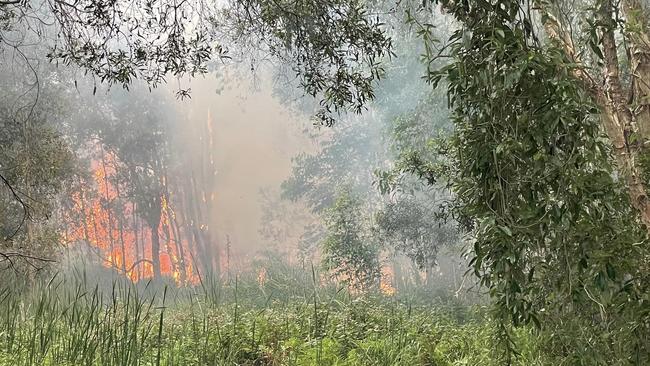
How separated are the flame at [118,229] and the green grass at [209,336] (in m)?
8.00

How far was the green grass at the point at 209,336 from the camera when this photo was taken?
7.94 ft

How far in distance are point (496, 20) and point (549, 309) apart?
107 centimetres

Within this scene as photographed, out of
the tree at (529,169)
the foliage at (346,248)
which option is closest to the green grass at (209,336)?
the tree at (529,169)

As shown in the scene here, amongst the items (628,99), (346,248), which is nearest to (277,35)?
(628,99)

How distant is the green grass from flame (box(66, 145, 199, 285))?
8002 millimetres

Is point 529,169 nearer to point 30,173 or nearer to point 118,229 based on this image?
point 30,173

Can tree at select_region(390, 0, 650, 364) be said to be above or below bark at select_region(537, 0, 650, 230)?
below

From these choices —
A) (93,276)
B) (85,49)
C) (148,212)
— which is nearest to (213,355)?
(85,49)

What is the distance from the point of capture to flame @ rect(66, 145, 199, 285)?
12.5m

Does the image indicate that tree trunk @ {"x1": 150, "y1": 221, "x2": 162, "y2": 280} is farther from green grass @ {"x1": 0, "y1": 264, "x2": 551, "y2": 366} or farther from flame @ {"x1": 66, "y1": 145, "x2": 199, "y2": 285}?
green grass @ {"x1": 0, "y1": 264, "x2": 551, "y2": 366}

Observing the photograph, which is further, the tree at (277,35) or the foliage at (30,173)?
the foliage at (30,173)

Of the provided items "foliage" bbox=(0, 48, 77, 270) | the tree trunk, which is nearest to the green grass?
"foliage" bbox=(0, 48, 77, 270)

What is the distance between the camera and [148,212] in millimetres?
13148

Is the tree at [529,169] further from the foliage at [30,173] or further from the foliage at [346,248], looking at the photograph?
the foliage at [346,248]
